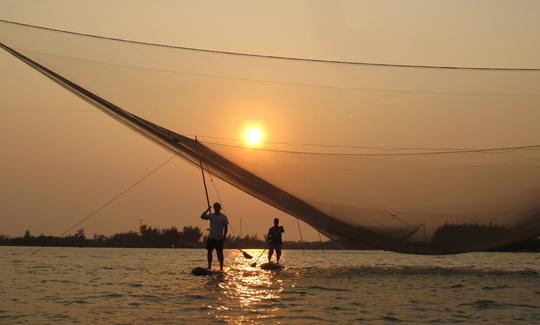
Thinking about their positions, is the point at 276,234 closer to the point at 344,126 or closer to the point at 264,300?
the point at 344,126

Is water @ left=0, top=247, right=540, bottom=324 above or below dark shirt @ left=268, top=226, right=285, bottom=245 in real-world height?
below

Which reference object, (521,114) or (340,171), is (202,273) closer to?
(340,171)

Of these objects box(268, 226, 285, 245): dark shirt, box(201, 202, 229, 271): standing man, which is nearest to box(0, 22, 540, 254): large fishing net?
box(201, 202, 229, 271): standing man

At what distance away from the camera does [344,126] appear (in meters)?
14.2

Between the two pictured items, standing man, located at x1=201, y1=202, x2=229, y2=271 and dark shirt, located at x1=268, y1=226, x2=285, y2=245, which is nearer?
standing man, located at x1=201, y1=202, x2=229, y2=271

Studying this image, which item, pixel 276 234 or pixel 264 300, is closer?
pixel 264 300

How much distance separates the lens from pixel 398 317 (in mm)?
9375

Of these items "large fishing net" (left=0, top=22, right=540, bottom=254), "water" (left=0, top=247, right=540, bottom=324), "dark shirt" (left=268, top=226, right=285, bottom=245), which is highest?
"large fishing net" (left=0, top=22, right=540, bottom=254)

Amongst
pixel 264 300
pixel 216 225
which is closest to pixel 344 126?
pixel 216 225

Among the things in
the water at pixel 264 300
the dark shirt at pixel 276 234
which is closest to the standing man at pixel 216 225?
the water at pixel 264 300

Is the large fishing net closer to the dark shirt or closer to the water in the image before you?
the water

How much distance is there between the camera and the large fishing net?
42.2 ft

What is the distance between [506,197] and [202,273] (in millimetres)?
6841

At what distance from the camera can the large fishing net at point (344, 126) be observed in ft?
42.2
